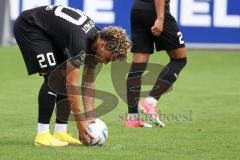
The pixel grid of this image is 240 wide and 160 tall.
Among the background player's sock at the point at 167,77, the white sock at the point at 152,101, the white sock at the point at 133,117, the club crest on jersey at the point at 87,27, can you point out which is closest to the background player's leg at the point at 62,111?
the club crest on jersey at the point at 87,27

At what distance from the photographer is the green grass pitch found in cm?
717

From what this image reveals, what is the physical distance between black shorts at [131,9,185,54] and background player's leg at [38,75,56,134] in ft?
6.53

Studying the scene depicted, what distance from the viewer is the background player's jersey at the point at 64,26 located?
7.25 m

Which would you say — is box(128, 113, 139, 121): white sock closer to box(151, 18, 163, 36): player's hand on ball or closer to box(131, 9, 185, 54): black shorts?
box(131, 9, 185, 54): black shorts

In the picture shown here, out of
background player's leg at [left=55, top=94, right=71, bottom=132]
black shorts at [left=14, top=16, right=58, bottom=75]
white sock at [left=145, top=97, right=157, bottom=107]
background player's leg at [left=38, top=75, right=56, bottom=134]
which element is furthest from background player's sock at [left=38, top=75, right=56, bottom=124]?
white sock at [left=145, top=97, right=157, bottom=107]

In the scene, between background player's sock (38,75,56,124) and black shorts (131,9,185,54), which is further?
black shorts (131,9,185,54)

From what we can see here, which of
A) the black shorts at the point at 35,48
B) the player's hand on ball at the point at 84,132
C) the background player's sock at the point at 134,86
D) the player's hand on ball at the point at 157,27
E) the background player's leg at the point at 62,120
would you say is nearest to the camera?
the player's hand on ball at the point at 84,132

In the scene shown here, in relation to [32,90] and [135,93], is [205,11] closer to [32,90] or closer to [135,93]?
[32,90]

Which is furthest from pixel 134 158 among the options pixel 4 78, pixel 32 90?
pixel 4 78

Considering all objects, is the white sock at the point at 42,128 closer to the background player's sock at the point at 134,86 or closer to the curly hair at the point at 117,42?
the curly hair at the point at 117,42

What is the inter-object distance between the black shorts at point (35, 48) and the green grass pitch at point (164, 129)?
75cm

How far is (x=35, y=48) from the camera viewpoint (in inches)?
296

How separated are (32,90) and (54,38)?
17.6ft

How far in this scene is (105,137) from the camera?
7.61 meters
